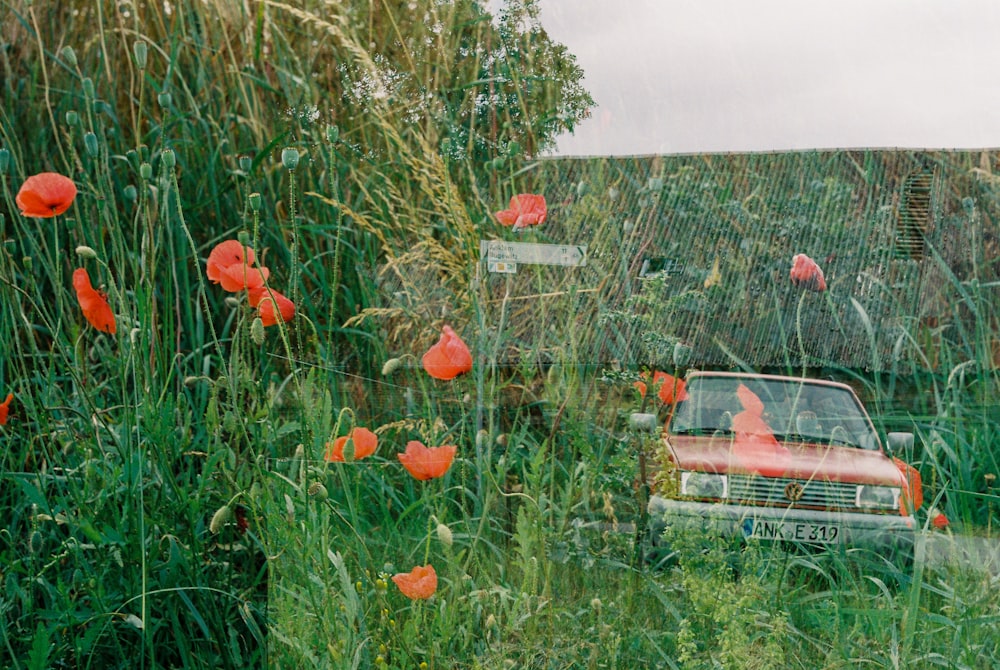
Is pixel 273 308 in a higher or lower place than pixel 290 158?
lower

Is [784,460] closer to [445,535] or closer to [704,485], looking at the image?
[704,485]

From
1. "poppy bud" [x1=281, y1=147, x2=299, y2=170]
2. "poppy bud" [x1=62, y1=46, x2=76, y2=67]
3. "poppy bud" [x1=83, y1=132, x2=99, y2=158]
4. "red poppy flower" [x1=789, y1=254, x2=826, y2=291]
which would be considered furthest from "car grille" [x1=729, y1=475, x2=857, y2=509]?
"poppy bud" [x1=62, y1=46, x2=76, y2=67]

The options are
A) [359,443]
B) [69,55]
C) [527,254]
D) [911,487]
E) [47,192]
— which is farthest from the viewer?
[69,55]

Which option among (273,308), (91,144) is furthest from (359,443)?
(91,144)

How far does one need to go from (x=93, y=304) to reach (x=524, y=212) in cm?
109

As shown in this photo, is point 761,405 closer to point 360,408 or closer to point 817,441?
point 817,441

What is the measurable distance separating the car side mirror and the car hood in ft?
0.07

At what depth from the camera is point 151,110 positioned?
2.51 meters

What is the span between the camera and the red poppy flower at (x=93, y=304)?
86.8 inches

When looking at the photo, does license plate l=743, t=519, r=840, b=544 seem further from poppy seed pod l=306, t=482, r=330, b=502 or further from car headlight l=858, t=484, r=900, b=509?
poppy seed pod l=306, t=482, r=330, b=502

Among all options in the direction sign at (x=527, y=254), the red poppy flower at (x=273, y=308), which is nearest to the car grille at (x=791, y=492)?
the direction sign at (x=527, y=254)

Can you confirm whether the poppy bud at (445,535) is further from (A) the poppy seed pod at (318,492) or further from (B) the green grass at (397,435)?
(A) the poppy seed pod at (318,492)

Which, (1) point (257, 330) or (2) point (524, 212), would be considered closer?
(2) point (524, 212)

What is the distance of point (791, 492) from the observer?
1.59 m
